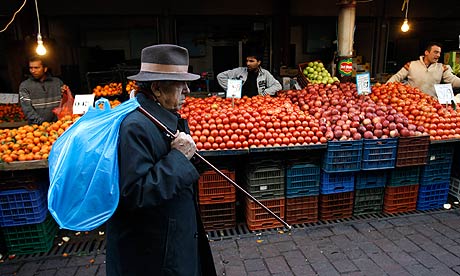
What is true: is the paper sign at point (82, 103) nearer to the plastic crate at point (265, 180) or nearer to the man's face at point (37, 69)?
the man's face at point (37, 69)

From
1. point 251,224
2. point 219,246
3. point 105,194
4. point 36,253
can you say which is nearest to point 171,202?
point 105,194

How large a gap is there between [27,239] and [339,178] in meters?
4.15

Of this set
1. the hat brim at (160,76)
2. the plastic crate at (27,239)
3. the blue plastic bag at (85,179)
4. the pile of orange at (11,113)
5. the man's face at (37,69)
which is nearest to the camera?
the blue plastic bag at (85,179)

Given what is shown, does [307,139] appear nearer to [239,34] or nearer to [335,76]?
[335,76]

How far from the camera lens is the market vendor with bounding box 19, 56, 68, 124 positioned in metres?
5.40

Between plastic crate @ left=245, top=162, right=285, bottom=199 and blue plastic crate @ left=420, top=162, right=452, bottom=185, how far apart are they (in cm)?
222

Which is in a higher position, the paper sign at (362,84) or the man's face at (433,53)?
the man's face at (433,53)

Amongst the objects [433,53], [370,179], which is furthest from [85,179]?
[433,53]

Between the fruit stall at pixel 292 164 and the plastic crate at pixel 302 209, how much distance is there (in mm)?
14

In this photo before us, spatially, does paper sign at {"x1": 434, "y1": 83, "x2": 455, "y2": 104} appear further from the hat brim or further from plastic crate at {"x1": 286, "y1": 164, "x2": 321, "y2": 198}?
the hat brim

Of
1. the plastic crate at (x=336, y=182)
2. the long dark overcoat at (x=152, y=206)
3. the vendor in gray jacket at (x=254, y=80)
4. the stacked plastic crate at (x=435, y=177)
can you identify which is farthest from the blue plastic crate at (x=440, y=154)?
the long dark overcoat at (x=152, y=206)

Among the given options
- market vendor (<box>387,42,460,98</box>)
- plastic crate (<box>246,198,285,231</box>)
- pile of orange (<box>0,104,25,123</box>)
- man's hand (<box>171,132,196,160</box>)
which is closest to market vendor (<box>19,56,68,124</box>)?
pile of orange (<box>0,104,25,123</box>)

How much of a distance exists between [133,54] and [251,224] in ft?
29.3

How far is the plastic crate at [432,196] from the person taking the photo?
16.2ft
